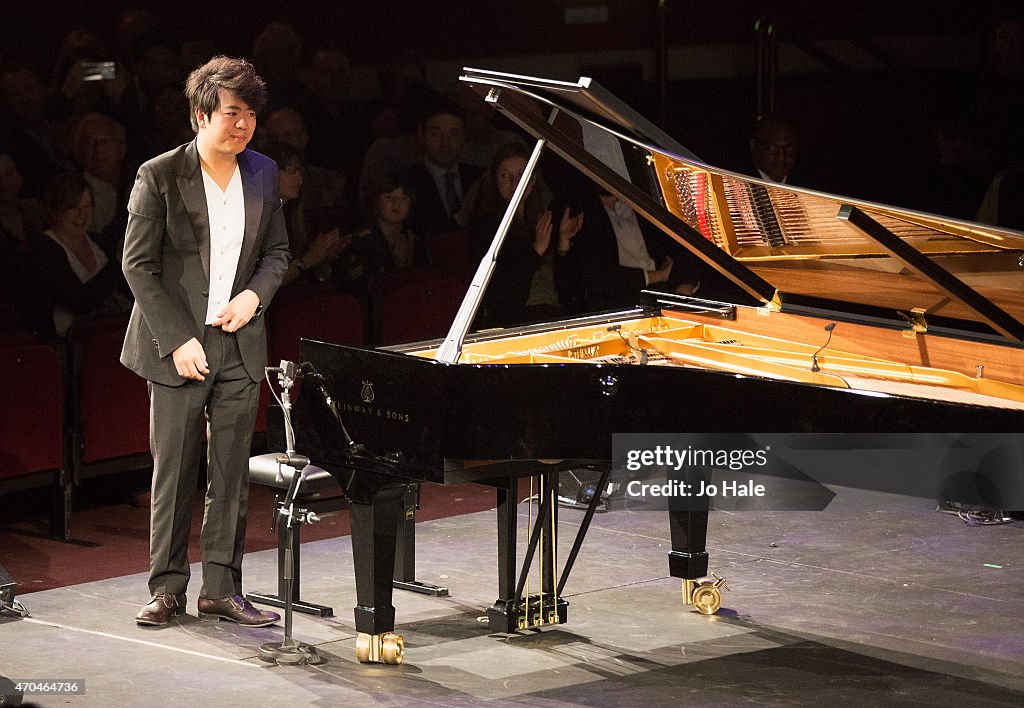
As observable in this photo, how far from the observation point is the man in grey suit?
13.5ft

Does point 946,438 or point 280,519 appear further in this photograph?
point 280,519

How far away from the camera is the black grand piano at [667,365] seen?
12.0 ft

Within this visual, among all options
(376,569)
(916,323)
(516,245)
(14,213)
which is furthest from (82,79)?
(916,323)

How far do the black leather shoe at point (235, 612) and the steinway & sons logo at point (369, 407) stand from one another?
0.75 meters

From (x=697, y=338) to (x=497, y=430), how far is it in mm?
1263

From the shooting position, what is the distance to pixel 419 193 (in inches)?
292

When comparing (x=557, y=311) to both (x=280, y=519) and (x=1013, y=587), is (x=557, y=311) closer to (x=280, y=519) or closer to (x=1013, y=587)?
(x=1013, y=587)

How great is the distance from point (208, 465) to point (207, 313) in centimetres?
42

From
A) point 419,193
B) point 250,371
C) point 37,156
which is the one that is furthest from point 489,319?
point 250,371

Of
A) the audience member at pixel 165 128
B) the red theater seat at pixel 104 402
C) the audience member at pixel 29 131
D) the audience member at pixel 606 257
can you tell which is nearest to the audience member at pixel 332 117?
the audience member at pixel 165 128

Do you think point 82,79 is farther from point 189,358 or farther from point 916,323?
point 916,323

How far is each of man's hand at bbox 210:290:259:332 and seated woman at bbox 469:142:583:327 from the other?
2.58m

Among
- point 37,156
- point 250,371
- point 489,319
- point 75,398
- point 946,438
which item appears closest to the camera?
point 946,438

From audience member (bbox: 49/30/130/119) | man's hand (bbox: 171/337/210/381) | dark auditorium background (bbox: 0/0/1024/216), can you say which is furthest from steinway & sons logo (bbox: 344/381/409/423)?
dark auditorium background (bbox: 0/0/1024/216)
